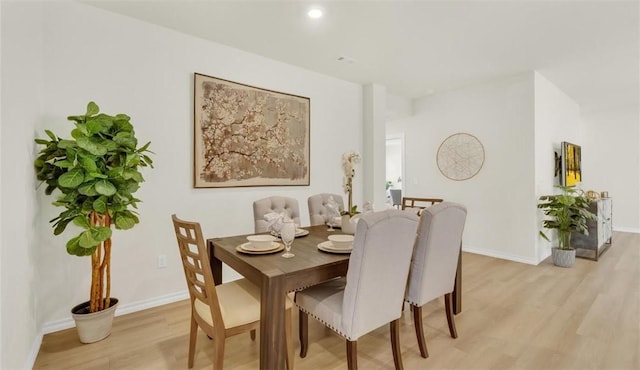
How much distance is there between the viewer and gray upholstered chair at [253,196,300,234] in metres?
2.57

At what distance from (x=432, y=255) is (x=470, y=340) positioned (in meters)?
0.80

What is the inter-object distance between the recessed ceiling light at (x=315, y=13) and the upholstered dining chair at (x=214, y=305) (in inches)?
77.4

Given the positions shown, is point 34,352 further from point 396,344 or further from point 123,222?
point 396,344

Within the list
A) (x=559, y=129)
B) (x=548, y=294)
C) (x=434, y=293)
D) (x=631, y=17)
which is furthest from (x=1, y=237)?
(x=559, y=129)

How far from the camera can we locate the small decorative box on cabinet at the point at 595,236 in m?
4.16

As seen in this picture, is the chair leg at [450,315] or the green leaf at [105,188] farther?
the chair leg at [450,315]

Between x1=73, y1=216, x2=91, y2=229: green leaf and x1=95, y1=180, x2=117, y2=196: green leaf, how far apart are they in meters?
0.24

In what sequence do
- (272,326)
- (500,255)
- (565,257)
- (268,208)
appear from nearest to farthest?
(272,326), (268,208), (565,257), (500,255)

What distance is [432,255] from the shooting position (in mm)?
1917

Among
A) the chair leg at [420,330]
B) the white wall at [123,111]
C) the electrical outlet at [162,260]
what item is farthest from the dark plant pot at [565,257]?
the electrical outlet at [162,260]

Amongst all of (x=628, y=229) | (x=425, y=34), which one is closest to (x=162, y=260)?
(x=425, y=34)

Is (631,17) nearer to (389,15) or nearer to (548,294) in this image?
(389,15)

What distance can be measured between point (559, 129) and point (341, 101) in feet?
11.9

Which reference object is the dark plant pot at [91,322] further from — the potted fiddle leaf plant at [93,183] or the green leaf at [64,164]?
the green leaf at [64,164]
